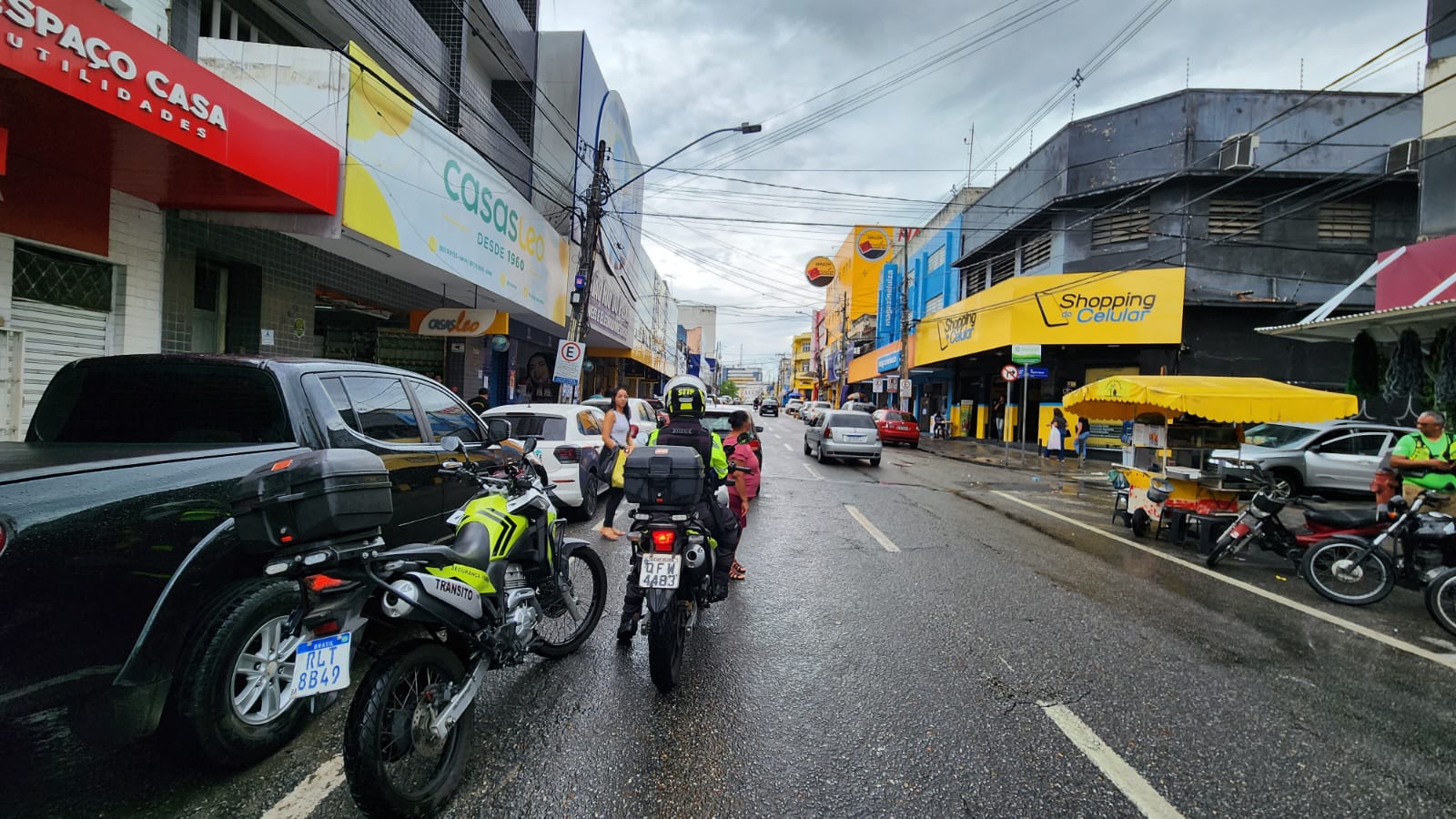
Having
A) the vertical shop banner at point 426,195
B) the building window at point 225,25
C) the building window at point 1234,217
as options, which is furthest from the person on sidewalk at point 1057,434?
the building window at point 225,25

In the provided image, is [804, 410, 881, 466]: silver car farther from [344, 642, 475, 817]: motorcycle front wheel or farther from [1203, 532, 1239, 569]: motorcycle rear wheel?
[344, 642, 475, 817]: motorcycle front wheel

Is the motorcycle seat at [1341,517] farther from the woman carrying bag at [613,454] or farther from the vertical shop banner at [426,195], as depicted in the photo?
the vertical shop banner at [426,195]

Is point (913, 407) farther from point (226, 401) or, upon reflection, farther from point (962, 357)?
point (226, 401)

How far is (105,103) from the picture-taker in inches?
189

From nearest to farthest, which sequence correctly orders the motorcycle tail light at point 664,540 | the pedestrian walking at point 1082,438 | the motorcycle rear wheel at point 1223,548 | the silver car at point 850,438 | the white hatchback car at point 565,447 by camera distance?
1. the motorcycle tail light at point 664,540
2. the motorcycle rear wheel at point 1223,548
3. the white hatchback car at point 565,447
4. the silver car at point 850,438
5. the pedestrian walking at point 1082,438

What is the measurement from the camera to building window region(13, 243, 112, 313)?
6.01 meters

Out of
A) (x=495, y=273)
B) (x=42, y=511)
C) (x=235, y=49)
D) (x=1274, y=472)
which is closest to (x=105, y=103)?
(x=235, y=49)

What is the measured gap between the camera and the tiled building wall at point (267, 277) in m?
7.79

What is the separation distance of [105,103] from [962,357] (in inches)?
1028

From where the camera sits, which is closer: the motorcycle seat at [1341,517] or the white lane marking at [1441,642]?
the white lane marking at [1441,642]

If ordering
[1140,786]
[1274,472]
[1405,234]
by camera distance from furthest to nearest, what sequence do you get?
[1405,234]
[1274,472]
[1140,786]

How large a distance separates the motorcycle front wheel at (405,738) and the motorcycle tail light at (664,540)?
1.17 meters

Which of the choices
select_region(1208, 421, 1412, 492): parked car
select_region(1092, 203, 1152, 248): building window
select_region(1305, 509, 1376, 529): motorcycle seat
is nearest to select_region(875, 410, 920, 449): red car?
select_region(1092, 203, 1152, 248): building window

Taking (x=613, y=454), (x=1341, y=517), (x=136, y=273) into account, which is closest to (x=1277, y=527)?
(x=1341, y=517)
